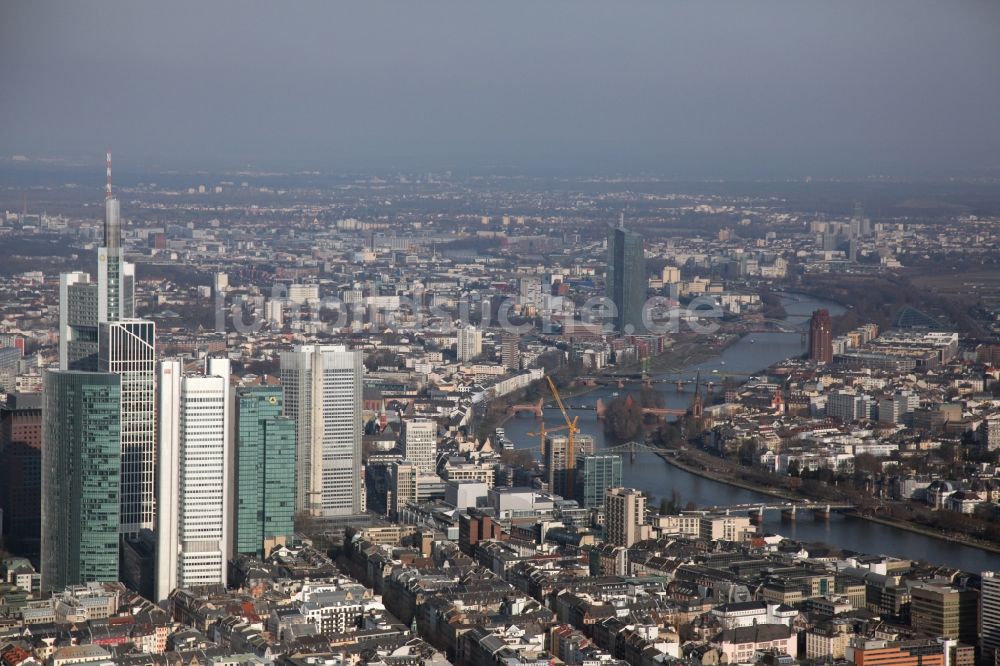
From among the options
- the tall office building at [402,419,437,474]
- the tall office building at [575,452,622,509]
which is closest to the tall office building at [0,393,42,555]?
the tall office building at [402,419,437,474]

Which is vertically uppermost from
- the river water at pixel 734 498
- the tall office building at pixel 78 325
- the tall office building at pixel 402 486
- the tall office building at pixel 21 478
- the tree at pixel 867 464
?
the tall office building at pixel 78 325

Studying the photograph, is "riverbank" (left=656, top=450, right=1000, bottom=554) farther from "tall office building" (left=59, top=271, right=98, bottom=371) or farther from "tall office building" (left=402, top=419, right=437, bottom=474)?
"tall office building" (left=59, top=271, right=98, bottom=371)

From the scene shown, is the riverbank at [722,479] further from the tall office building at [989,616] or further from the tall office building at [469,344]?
the tall office building at [469,344]

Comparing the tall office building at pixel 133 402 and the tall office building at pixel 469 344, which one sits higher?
the tall office building at pixel 133 402

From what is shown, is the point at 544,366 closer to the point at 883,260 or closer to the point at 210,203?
the point at 883,260

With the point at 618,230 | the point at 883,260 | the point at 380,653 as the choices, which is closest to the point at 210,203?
the point at 618,230

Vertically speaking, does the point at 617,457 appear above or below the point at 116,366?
below

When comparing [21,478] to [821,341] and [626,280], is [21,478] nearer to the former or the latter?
[821,341]

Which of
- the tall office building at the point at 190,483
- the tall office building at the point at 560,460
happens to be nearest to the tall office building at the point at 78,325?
the tall office building at the point at 190,483
